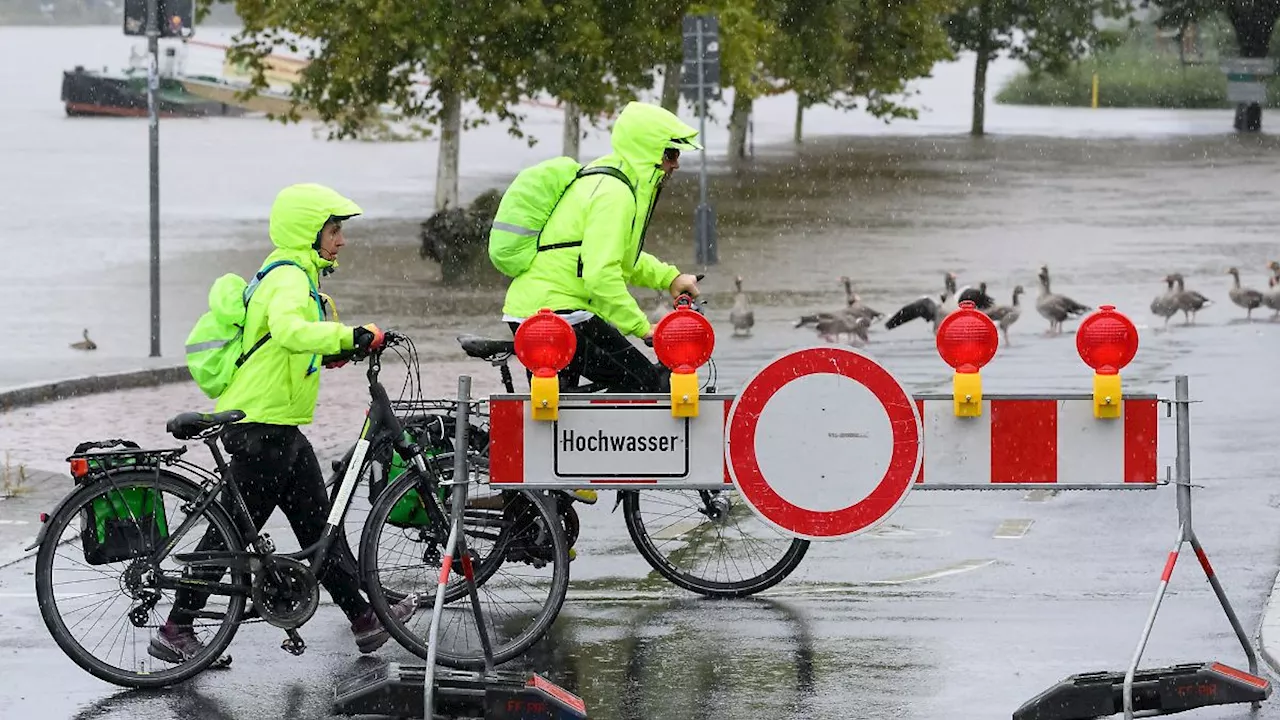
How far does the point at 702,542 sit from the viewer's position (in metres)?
9.41

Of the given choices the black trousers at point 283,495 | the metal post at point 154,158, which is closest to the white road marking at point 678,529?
the black trousers at point 283,495

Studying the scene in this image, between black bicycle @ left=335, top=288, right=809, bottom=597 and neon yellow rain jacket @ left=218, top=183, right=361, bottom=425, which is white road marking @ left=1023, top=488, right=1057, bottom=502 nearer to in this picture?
black bicycle @ left=335, top=288, right=809, bottom=597

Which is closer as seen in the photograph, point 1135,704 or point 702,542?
point 1135,704

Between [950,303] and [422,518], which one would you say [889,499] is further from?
[950,303]

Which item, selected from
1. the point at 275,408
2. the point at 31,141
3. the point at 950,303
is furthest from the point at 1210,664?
the point at 31,141

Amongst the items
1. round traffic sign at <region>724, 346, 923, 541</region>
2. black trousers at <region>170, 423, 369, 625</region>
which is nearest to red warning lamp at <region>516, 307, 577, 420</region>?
round traffic sign at <region>724, 346, 923, 541</region>

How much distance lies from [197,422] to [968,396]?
2595mm

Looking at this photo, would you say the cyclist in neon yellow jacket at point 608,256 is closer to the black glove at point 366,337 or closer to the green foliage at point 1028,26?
the black glove at point 366,337

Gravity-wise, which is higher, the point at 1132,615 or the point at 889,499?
the point at 889,499

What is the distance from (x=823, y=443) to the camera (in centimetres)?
746

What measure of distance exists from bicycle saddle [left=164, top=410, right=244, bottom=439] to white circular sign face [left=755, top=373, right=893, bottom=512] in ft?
5.99

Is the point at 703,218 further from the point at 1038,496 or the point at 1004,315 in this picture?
the point at 1038,496

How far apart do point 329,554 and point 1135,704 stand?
288 centimetres

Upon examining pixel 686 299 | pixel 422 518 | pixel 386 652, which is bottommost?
pixel 386 652
